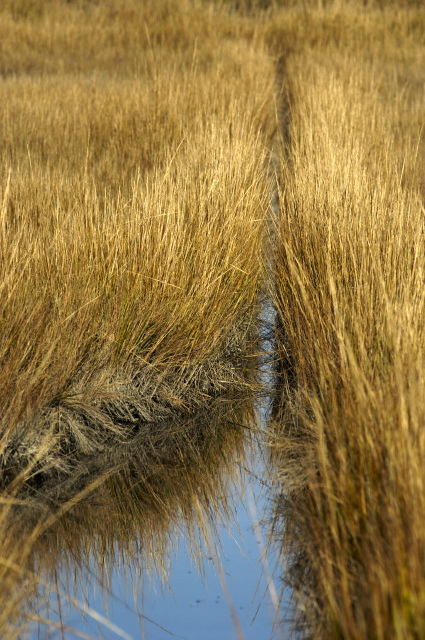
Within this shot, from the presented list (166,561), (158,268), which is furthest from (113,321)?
(166,561)

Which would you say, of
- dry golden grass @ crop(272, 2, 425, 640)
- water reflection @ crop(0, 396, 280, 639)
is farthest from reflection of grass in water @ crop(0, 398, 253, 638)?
dry golden grass @ crop(272, 2, 425, 640)

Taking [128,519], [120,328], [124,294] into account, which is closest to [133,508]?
[128,519]

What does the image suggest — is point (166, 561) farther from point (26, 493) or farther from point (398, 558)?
point (398, 558)

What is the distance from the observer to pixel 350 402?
2441mm

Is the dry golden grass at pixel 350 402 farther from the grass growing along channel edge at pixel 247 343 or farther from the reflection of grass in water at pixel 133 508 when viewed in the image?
the reflection of grass in water at pixel 133 508

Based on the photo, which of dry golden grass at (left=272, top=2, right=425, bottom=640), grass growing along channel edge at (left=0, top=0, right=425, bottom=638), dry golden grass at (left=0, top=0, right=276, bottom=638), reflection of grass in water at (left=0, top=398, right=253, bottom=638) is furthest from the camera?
dry golden grass at (left=0, top=0, right=276, bottom=638)

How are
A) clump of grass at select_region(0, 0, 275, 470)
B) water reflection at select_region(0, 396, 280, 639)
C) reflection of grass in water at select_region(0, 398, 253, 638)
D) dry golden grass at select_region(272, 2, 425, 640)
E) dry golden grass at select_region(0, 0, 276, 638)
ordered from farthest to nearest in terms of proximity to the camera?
clump of grass at select_region(0, 0, 275, 470) → dry golden grass at select_region(0, 0, 276, 638) → reflection of grass in water at select_region(0, 398, 253, 638) → water reflection at select_region(0, 396, 280, 639) → dry golden grass at select_region(272, 2, 425, 640)

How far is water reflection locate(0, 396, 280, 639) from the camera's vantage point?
2354 mm

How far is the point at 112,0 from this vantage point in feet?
42.7

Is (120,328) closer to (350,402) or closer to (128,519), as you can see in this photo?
(128,519)

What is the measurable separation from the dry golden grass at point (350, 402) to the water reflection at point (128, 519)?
0.71 ft

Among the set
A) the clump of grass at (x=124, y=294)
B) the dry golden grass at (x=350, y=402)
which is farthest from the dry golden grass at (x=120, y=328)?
the dry golden grass at (x=350, y=402)

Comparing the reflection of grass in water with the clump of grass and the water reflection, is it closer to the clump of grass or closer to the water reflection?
the water reflection

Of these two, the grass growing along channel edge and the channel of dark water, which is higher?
the grass growing along channel edge
